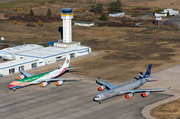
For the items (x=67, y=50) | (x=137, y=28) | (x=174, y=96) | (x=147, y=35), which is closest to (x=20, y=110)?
(x=174, y=96)

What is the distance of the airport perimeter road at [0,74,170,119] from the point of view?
219ft

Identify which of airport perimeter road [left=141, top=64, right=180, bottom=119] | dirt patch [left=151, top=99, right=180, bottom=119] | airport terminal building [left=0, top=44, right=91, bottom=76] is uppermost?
airport terminal building [left=0, top=44, right=91, bottom=76]

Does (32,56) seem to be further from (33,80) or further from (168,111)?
(168,111)

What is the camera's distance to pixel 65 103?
7369cm

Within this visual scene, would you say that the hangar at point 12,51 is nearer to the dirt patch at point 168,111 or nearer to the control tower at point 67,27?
the control tower at point 67,27

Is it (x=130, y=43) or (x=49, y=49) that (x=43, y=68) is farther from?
(x=130, y=43)

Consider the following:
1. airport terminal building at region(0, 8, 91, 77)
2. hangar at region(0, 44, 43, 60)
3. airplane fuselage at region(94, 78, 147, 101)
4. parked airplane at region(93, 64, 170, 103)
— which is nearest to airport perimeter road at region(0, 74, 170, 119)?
parked airplane at region(93, 64, 170, 103)

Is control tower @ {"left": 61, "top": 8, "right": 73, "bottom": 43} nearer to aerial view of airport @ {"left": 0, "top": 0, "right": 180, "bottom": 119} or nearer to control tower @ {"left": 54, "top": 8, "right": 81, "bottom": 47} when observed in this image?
control tower @ {"left": 54, "top": 8, "right": 81, "bottom": 47}

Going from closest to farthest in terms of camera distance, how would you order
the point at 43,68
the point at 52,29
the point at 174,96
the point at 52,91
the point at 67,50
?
the point at 174,96 < the point at 52,91 < the point at 43,68 < the point at 67,50 < the point at 52,29

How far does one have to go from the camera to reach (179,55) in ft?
403

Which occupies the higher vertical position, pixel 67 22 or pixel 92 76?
pixel 67 22

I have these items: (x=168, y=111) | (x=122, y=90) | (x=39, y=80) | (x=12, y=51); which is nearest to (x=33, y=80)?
(x=39, y=80)

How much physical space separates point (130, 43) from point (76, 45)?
3184 cm

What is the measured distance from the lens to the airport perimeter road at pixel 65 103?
66.8 metres
